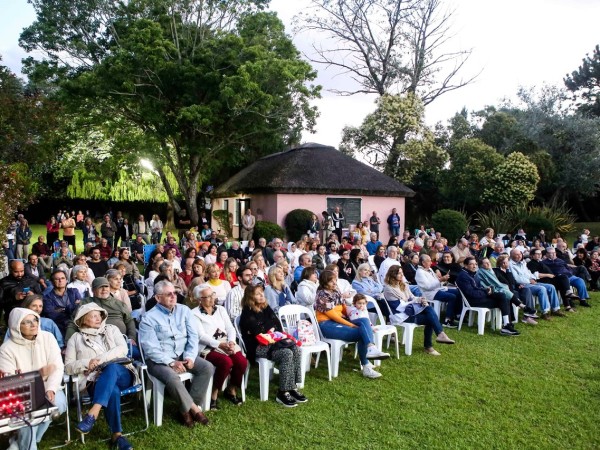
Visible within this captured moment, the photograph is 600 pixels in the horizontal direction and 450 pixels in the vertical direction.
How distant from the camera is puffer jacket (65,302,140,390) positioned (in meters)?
4.53

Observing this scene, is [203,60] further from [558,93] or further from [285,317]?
[558,93]

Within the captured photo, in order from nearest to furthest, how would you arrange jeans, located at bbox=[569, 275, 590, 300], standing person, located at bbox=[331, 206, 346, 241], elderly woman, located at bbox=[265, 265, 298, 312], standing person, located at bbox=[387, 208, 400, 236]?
elderly woman, located at bbox=[265, 265, 298, 312] → jeans, located at bbox=[569, 275, 590, 300] → standing person, located at bbox=[331, 206, 346, 241] → standing person, located at bbox=[387, 208, 400, 236]

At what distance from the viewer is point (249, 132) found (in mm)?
20547

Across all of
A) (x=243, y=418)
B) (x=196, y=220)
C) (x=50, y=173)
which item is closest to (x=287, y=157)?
(x=196, y=220)

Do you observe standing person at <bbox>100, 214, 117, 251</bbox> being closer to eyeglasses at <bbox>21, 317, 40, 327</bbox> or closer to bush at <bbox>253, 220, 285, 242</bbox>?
bush at <bbox>253, 220, 285, 242</bbox>

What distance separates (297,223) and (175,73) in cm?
721

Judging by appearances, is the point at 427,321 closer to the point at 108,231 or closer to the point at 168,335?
the point at 168,335

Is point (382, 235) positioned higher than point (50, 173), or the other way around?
point (50, 173)

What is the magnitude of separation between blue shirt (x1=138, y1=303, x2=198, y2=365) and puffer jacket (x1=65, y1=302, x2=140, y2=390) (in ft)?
0.78

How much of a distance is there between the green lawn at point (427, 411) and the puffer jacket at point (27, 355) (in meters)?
0.64

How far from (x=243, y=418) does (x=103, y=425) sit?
131cm

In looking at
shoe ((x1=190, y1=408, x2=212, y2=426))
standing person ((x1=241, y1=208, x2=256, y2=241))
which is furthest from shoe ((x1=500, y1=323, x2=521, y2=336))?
standing person ((x1=241, y1=208, x2=256, y2=241))

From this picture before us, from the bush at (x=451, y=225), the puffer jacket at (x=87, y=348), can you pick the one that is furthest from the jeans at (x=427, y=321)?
the bush at (x=451, y=225)

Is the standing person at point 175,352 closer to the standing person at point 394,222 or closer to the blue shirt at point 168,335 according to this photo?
the blue shirt at point 168,335
